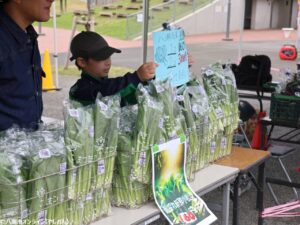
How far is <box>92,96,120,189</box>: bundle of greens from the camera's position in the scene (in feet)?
5.82

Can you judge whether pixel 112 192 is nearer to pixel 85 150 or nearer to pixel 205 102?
pixel 85 150

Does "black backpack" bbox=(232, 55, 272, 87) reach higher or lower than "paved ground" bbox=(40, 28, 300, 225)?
higher

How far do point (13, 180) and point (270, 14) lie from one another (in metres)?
28.1

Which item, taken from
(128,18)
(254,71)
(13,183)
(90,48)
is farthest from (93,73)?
(128,18)

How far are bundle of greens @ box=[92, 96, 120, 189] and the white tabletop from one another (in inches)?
5.6

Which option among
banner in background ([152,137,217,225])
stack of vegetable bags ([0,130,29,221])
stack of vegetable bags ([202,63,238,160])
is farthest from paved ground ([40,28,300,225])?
stack of vegetable bags ([0,130,29,221])

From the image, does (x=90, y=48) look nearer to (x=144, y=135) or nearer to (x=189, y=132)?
(x=189, y=132)

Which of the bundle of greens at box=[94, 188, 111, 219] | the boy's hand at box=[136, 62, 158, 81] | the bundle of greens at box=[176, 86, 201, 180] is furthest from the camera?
the boy's hand at box=[136, 62, 158, 81]

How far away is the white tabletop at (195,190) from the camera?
72.6 inches

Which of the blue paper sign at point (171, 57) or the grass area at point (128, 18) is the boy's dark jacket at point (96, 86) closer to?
the blue paper sign at point (171, 57)

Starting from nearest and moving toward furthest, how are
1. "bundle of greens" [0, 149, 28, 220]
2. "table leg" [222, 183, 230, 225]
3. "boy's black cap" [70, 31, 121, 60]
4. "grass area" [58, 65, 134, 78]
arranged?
"bundle of greens" [0, 149, 28, 220], "table leg" [222, 183, 230, 225], "boy's black cap" [70, 31, 121, 60], "grass area" [58, 65, 134, 78]

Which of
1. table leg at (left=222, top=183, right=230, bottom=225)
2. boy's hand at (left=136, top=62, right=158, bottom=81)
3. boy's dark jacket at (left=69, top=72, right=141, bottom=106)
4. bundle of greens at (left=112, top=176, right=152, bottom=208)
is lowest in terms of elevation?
table leg at (left=222, top=183, right=230, bottom=225)

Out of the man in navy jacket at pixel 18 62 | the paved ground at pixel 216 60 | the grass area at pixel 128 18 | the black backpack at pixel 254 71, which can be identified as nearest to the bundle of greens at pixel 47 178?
the man in navy jacket at pixel 18 62

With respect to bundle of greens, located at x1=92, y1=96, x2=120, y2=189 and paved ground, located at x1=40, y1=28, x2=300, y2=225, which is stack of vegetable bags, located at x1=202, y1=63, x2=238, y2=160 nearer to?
bundle of greens, located at x1=92, y1=96, x2=120, y2=189
